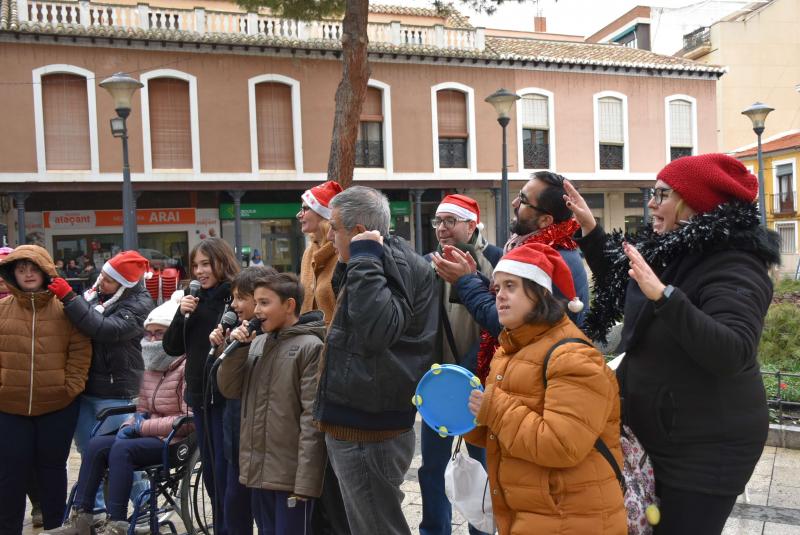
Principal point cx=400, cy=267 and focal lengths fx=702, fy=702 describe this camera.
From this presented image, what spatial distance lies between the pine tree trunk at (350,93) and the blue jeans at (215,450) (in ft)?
34.0

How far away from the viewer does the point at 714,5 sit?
38.1 metres

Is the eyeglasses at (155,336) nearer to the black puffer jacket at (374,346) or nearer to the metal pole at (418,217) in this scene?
the black puffer jacket at (374,346)

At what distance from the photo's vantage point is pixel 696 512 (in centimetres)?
221

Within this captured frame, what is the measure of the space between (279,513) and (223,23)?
19.5 meters

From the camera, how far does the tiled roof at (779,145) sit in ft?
104

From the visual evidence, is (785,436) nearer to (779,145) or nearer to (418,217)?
(418,217)

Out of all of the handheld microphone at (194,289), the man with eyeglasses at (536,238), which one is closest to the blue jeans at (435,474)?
the man with eyeglasses at (536,238)

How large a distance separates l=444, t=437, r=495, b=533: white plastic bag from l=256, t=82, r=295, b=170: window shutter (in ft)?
62.4

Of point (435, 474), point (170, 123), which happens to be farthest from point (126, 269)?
point (170, 123)

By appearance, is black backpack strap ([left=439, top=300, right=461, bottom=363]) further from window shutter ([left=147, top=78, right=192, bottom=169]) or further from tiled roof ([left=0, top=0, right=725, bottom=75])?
window shutter ([left=147, top=78, right=192, bottom=169])

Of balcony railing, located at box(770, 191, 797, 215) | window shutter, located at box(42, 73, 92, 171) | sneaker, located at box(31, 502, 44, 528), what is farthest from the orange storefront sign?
balcony railing, located at box(770, 191, 797, 215)

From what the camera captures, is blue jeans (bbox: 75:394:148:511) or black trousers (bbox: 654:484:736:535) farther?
blue jeans (bbox: 75:394:148:511)

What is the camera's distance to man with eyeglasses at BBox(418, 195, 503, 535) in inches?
141

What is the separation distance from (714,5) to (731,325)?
4199cm
